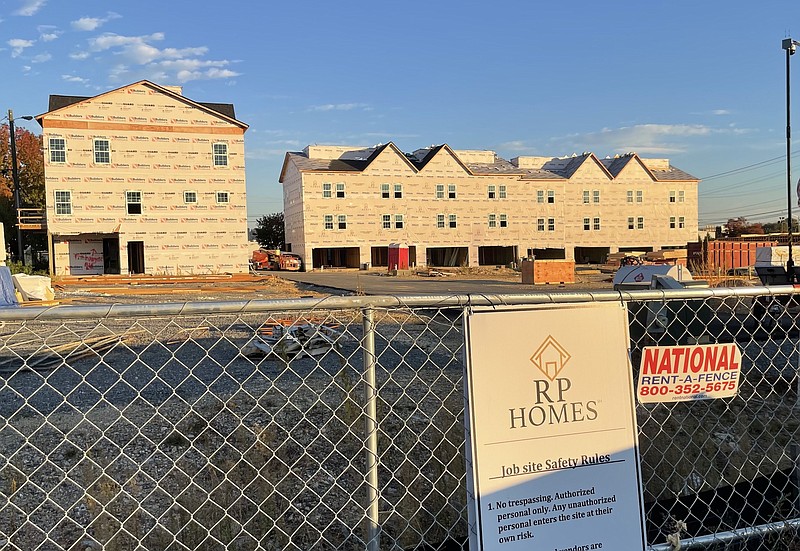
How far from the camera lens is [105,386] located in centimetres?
834

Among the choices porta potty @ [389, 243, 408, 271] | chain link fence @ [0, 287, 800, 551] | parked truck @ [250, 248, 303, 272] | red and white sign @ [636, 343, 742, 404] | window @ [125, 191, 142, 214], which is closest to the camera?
chain link fence @ [0, 287, 800, 551]

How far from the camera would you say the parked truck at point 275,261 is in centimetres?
5206

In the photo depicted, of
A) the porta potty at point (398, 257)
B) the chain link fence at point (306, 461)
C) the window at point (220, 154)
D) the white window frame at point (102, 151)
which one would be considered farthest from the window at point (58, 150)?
the chain link fence at point (306, 461)

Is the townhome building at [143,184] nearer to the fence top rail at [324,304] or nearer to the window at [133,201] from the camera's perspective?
the window at [133,201]

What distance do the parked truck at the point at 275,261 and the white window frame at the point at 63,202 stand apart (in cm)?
1740

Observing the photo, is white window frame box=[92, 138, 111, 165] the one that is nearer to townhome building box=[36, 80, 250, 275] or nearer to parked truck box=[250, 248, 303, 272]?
townhome building box=[36, 80, 250, 275]

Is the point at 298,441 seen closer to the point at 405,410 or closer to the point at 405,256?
the point at 405,410

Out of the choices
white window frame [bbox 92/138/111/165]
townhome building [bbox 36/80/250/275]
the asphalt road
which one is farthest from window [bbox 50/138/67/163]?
the asphalt road

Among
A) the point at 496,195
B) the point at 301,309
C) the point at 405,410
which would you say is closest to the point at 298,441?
the point at 405,410

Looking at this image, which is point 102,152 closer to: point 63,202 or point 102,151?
point 102,151

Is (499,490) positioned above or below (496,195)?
below

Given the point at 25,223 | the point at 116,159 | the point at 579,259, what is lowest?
the point at 579,259

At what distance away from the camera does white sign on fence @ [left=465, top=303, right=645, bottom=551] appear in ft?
8.34

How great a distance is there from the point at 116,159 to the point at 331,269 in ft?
66.6
